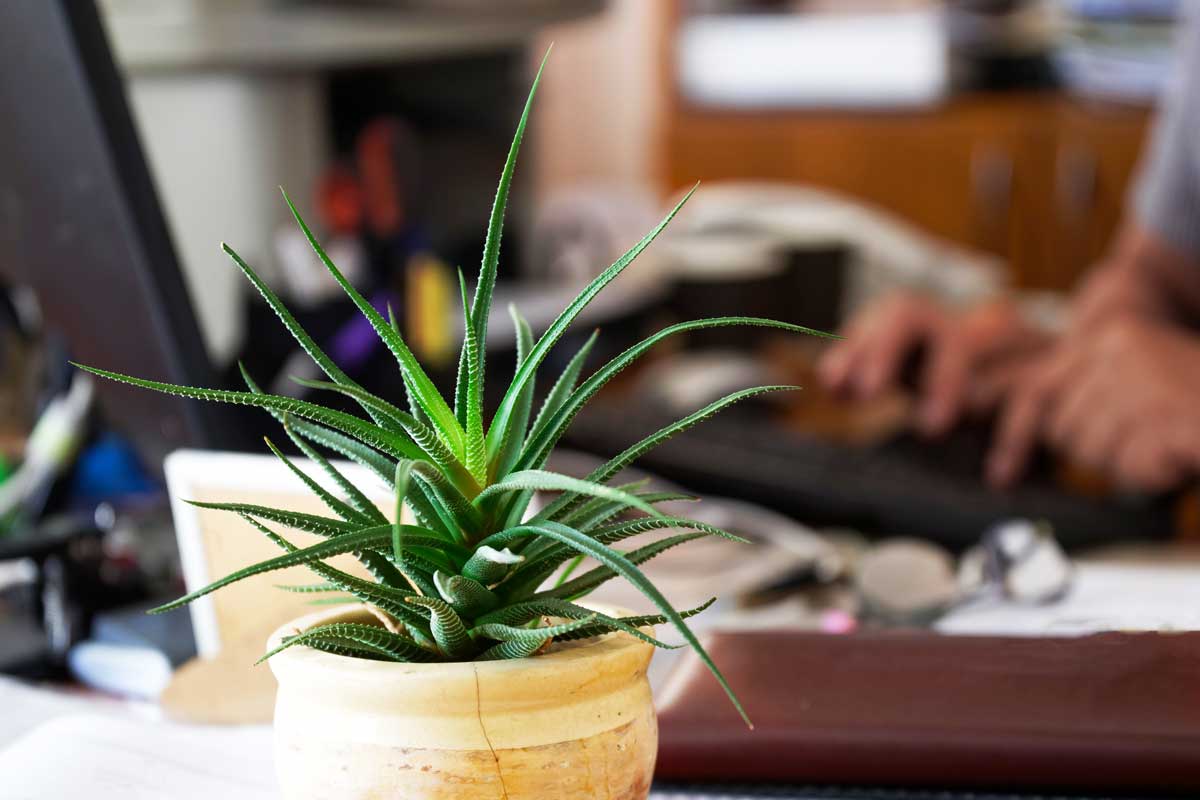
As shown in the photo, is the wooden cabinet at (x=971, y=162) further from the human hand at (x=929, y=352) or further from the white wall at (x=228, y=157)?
the human hand at (x=929, y=352)

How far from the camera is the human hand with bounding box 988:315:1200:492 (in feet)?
2.72

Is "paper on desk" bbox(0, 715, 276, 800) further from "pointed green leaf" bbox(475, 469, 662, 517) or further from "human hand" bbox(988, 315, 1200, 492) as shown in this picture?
"human hand" bbox(988, 315, 1200, 492)

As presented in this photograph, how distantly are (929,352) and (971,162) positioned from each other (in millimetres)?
1956

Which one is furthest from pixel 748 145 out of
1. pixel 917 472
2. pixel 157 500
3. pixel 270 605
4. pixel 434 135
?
pixel 270 605

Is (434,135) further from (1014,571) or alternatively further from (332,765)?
(332,765)

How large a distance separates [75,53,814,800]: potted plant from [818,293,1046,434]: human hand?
2.20ft

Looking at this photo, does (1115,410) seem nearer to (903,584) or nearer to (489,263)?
(903,584)

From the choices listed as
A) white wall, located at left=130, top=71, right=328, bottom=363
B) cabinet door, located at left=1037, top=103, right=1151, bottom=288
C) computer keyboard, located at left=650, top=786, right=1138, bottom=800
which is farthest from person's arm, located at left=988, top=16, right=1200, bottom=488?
cabinet door, located at left=1037, top=103, right=1151, bottom=288

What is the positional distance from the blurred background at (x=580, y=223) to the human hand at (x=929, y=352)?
3 centimetres

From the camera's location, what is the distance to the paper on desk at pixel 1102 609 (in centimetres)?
38

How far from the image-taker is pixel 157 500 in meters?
0.65

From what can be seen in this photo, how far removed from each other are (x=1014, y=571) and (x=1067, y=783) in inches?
7.9

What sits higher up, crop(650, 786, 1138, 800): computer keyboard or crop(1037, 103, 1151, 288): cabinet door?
crop(650, 786, 1138, 800): computer keyboard

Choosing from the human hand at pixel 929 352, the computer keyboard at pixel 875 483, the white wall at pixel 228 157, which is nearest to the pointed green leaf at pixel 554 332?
the computer keyboard at pixel 875 483
